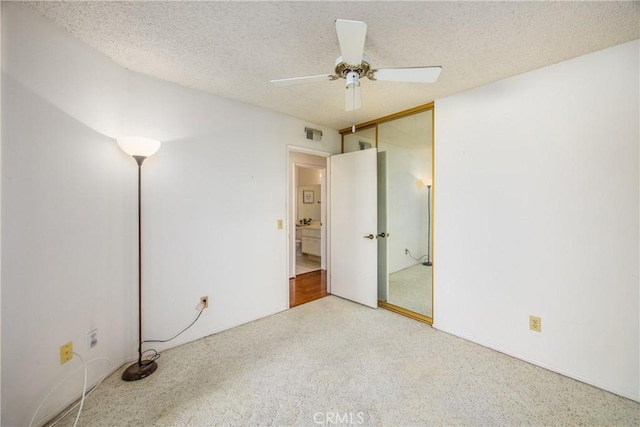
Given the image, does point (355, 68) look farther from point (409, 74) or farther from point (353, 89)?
point (409, 74)

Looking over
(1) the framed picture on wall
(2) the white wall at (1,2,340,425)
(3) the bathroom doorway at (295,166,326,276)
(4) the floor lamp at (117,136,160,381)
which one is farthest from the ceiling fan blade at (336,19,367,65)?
(1) the framed picture on wall

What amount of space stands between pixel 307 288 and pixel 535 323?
2.74m

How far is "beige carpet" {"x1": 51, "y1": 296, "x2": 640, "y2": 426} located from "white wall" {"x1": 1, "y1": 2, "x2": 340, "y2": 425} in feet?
1.31

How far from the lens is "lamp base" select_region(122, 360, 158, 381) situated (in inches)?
71.9

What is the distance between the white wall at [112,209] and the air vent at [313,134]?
Answer: 0.17 metres

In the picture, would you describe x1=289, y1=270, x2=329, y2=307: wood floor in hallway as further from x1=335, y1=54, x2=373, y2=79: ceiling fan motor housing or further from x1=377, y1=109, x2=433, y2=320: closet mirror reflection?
x1=335, y1=54, x2=373, y2=79: ceiling fan motor housing

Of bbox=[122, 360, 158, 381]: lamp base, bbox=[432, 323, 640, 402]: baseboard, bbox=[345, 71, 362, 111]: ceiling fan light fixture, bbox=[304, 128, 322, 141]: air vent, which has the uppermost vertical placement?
bbox=[304, 128, 322, 141]: air vent

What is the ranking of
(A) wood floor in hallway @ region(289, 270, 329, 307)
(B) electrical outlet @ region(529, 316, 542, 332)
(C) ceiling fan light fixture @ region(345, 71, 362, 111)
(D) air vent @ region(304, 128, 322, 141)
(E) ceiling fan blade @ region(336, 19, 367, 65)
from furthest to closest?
1. (A) wood floor in hallway @ region(289, 270, 329, 307)
2. (D) air vent @ region(304, 128, 322, 141)
3. (B) electrical outlet @ region(529, 316, 542, 332)
4. (C) ceiling fan light fixture @ region(345, 71, 362, 111)
5. (E) ceiling fan blade @ region(336, 19, 367, 65)

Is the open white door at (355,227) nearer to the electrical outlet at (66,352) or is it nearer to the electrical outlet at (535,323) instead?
the electrical outlet at (535,323)

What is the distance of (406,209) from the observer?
422 cm

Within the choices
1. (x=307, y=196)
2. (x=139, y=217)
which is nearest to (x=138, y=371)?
(x=139, y=217)

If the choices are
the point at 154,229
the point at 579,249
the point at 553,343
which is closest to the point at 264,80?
the point at 154,229

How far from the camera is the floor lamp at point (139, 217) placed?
1.79 metres

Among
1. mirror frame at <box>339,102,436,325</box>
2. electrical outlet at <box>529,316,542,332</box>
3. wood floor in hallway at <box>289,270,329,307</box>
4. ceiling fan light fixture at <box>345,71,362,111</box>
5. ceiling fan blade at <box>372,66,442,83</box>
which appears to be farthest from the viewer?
wood floor in hallway at <box>289,270,329,307</box>
